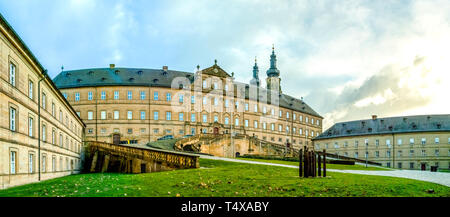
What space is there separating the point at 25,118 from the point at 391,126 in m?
72.4

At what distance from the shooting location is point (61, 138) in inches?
1379

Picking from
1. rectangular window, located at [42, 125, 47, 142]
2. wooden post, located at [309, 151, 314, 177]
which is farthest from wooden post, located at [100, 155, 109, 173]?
wooden post, located at [309, 151, 314, 177]

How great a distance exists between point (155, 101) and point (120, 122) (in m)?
6.74

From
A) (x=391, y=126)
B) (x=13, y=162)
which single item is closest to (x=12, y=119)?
(x=13, y=162)

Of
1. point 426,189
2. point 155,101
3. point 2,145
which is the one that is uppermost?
point 155,101

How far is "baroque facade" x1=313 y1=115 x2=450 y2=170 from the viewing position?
238 feet

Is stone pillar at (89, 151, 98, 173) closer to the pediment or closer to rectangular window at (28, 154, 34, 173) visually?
rectangular window at (28, 154, 34, 173)

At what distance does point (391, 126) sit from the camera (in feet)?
260

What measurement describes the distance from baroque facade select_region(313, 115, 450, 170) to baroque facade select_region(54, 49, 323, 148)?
2020cm

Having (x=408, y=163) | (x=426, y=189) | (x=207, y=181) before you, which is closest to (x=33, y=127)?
(x=207, y=181)

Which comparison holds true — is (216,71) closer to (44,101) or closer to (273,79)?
(273,79)

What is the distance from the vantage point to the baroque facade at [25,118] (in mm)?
18781

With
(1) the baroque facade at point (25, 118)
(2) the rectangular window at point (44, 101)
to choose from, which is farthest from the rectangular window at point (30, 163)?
(2) the rectangular window at point (44, 101)

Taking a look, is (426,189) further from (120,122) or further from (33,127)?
(120,122)
